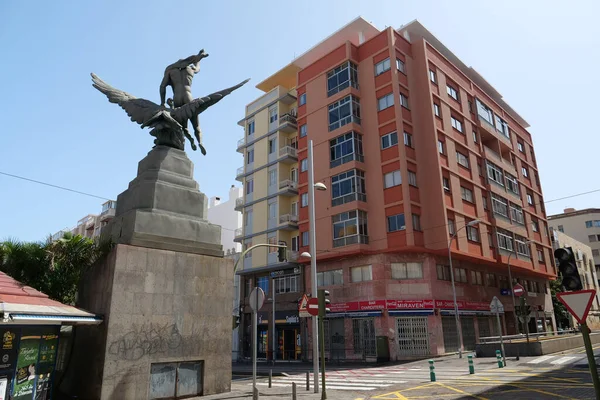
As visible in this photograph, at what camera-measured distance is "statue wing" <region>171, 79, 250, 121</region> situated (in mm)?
13906

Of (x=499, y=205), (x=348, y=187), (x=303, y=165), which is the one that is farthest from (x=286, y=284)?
(x=499, y=205)

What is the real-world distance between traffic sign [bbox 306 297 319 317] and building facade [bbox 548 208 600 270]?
8170 cm

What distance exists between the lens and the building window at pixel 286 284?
36.2 m

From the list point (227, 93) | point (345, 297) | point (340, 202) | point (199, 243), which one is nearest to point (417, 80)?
point (340, 202)

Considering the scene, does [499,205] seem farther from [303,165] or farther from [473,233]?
[303,165]

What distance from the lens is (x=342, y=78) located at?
115ft

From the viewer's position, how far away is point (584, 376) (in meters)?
14.1

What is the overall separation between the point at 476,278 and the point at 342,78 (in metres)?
20.1

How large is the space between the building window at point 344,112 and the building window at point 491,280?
17.6 m

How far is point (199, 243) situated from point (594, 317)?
67595 mm

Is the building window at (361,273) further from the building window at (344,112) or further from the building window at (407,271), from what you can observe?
the building window at (344,112)

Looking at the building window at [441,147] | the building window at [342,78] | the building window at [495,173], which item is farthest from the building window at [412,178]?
the building window at [495,173]

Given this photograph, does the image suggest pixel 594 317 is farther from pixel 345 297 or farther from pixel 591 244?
pixel 345 297

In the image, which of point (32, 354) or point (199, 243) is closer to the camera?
point (32, 354)
